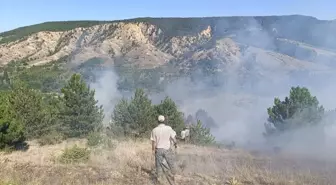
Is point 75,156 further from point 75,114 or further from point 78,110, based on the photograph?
point 75,114

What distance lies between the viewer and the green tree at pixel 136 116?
1067 inches

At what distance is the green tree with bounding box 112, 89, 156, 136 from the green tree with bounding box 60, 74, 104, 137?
5.24ft

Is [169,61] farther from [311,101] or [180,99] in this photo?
[311,101]

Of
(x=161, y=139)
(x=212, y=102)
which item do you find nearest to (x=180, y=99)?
(x=212, y=102)

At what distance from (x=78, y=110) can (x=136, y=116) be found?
3517mm

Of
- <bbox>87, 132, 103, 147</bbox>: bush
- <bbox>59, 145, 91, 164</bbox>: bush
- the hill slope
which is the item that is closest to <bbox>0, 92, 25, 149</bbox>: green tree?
<bbox>87, 132, 103, 147</bbox>: bush

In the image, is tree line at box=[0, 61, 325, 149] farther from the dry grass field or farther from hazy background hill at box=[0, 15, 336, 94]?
hazy background hill at box=[0, 15, 336, 94]

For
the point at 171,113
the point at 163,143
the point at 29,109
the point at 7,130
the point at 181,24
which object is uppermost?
the point at 181,24

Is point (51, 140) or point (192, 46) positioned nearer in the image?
point (51, 140)

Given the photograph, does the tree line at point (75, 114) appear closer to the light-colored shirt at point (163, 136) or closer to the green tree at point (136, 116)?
the green tree at point (136, 116)

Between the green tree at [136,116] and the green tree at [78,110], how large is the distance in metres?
1.60

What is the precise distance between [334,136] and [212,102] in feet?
199

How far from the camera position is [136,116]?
27297 millimetres

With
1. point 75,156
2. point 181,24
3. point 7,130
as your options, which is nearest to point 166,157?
point 75,156
